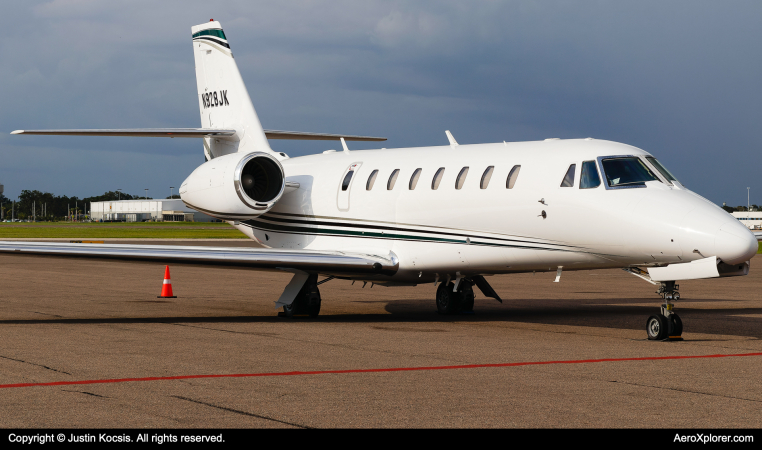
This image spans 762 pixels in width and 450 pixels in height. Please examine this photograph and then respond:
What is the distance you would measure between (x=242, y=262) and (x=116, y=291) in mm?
8946

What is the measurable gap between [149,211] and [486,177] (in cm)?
17214

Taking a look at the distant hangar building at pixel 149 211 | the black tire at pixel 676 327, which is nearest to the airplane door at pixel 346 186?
the black tire at pixel 676 327

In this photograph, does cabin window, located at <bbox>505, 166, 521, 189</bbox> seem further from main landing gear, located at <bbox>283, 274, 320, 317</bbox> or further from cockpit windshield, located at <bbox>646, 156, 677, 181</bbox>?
main landing gear, located at <bbox>283, 274, 320, 317</bbox>

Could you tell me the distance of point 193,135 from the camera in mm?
18375

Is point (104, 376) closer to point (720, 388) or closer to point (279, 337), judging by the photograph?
point (279, 337)

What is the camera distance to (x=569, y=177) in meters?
12.8

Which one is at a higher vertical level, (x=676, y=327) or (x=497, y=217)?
(x=497, y=217)

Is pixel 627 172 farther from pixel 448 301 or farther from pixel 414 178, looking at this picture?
pixel 448 301

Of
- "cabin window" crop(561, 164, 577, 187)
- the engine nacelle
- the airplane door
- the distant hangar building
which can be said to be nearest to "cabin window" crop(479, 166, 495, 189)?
"cabin window" crop(561, 164, 577, 187)

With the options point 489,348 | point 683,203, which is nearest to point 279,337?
point 489,348

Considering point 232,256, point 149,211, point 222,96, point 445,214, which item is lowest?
point 232,256

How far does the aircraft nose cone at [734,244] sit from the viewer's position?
10625 millimetres

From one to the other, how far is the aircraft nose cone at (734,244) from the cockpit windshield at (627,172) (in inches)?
63.2

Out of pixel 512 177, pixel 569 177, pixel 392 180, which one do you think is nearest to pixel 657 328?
pixel 569 177
